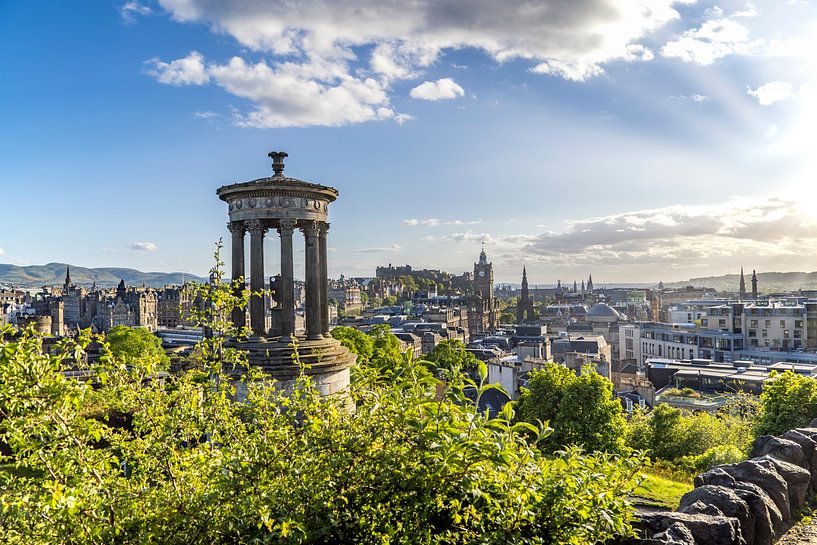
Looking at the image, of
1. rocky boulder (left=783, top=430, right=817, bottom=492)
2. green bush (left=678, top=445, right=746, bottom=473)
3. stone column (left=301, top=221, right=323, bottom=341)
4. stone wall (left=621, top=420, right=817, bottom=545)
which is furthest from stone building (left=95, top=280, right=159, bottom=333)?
stone wall (left=621, top=420, right=817, bottom=545)

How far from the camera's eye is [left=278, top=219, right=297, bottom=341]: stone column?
687 inches

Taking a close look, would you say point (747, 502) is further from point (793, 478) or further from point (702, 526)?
point (793, 478)

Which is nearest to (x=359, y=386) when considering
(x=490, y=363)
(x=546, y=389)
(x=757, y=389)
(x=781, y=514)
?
(x=781, y=514)

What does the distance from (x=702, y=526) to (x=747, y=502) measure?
265 cm

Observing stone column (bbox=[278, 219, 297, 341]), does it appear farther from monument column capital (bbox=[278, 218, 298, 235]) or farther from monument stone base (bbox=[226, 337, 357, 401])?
monument stone base (bbox=[226, 337, 357, 401])

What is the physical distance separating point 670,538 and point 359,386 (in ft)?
13.1

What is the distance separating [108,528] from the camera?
14.6 ft

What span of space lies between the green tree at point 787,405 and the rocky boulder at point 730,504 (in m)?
11.7

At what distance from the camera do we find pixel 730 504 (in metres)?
7.98

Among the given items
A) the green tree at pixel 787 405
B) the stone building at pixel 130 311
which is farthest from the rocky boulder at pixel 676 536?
the stone building at pixel 130 311

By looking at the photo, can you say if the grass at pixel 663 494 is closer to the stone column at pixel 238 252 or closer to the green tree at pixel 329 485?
the green tree at pixel 329 485

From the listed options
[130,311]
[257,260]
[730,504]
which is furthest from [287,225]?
[130,311]

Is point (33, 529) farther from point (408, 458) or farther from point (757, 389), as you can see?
point (757, 389)

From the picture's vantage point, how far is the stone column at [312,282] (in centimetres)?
1786
